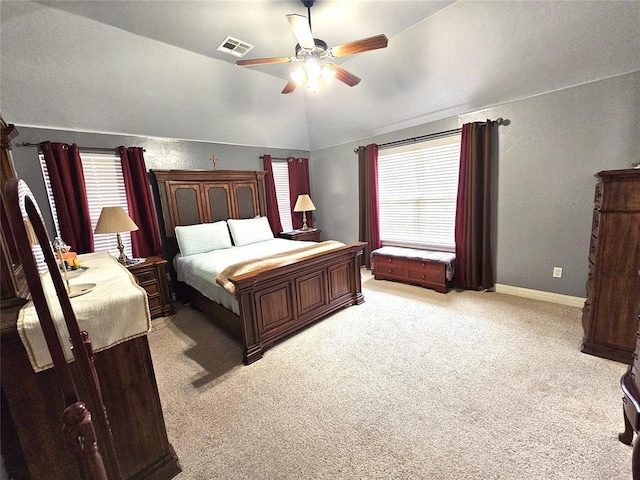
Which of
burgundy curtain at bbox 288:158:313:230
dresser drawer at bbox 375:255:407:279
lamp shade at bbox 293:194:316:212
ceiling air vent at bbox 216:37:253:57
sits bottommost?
dresser drawer at bbox 375:255:407:279

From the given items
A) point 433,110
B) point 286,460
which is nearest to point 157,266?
point 286,460

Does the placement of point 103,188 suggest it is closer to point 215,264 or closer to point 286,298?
point 215,264

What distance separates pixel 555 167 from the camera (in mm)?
2973

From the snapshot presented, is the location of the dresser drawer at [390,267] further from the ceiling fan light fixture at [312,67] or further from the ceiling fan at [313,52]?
the ceiling fan light fixture at [312,67]

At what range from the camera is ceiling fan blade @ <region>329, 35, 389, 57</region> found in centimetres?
196

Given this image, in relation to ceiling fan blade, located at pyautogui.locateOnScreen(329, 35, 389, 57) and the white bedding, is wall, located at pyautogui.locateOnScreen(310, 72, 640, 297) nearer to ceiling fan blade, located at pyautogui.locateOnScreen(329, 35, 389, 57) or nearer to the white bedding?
ceiling fan blade, located at pyautogui.locateOnScreen(329, 35, 389, 57)

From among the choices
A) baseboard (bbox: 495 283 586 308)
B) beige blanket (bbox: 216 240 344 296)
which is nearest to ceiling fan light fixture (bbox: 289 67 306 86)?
beige blanket (bbox: 216 240 344 296)

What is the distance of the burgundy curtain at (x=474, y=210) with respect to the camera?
11.0 feet

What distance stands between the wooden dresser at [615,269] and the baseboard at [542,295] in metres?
1.04

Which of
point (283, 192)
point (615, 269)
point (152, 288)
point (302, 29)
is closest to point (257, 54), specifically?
point (302, 29)

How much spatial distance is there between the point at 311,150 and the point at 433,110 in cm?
255

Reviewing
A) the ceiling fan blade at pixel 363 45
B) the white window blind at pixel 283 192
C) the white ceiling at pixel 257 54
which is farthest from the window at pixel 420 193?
the ceiling fan blade at pixel 363 45

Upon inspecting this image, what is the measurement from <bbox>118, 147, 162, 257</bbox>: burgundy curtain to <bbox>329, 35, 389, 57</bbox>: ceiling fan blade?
2.74 meters

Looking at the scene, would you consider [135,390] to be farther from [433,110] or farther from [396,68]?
[433,110]
